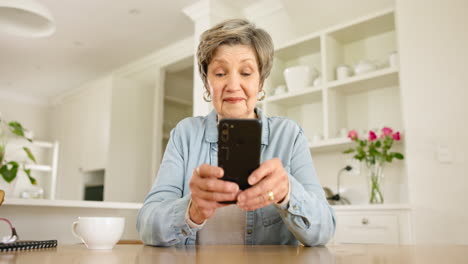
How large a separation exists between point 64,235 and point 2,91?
5.07 metres

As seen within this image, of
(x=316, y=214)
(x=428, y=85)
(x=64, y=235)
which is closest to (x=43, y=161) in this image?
(x=64, y=235)

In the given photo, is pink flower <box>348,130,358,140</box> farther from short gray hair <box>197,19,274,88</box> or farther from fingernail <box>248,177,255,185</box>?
fingernail <box>248,177,255,185</box>

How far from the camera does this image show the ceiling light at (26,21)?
2.76 metres

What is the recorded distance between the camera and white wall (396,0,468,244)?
7.44 ft

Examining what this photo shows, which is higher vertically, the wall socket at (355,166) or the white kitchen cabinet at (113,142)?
the white kitchen cabinet at (113,142)

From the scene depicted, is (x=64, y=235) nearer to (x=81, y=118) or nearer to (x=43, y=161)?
(x=81, y=118)

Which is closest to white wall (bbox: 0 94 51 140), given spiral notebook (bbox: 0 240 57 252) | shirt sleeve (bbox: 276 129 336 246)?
spiral notebook (bbox: 0 240 57 252)

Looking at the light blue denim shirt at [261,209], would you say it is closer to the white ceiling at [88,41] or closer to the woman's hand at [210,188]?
the woman's hand at [210,188]

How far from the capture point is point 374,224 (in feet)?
7.98

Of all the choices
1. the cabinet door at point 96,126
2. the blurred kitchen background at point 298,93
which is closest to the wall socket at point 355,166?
the blurred kitchen background at point 298,93

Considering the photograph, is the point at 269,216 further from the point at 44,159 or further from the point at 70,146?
the point at 44,159

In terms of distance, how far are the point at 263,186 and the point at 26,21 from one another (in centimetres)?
291

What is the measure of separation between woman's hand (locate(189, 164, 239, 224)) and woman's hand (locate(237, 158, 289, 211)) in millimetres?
21

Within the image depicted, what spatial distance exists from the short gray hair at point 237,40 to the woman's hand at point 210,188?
491 mm
